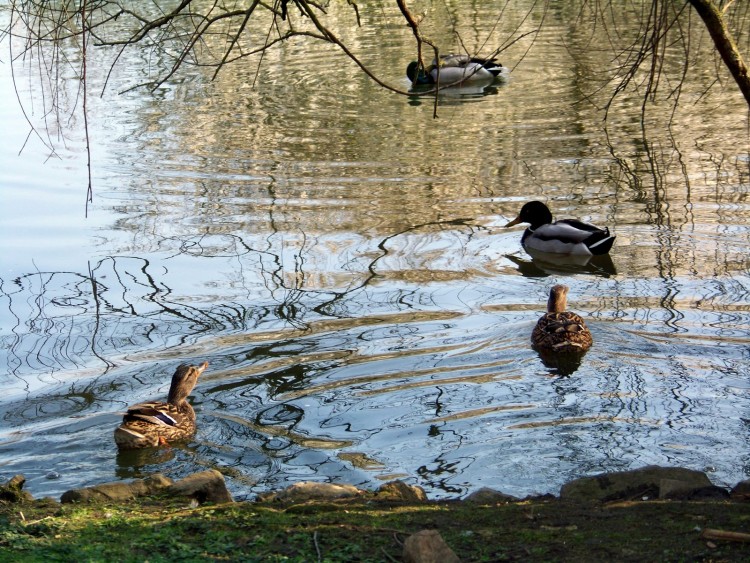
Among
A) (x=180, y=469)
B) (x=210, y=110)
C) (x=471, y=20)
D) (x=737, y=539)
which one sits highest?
(x=471, y=20)

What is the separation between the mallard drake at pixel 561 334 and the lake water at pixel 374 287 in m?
0.13

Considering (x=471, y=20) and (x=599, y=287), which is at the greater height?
(x=471, y=20)

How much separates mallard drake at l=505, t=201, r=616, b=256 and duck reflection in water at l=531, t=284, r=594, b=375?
2.52 metres

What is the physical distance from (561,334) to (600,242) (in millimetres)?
3046

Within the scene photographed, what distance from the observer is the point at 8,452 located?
7.26m

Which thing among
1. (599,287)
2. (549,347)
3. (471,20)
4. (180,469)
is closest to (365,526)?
(180,469)

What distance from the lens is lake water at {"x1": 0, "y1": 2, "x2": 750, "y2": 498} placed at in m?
7.19

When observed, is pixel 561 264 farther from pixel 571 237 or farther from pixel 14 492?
pixel 14 492

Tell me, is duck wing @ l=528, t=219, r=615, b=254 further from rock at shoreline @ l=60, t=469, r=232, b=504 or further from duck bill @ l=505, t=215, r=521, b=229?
rock at shoreline @ l=60, t=469, r=232, b=504

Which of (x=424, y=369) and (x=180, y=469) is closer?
(x=180, y=469)

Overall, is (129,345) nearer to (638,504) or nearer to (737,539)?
(638,504)

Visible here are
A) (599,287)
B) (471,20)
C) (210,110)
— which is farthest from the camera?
(471,20)

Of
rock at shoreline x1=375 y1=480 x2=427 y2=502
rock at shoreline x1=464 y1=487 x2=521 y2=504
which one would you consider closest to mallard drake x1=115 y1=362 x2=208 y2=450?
rock at shoreline x1=375 y1=480 x2=427 y2=502

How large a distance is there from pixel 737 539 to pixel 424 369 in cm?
413
